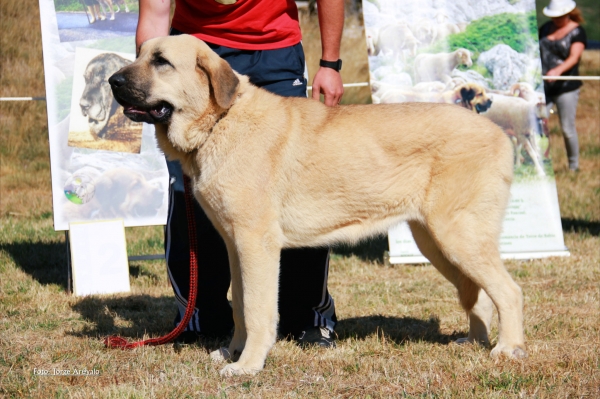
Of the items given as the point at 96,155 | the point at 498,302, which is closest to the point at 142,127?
the point at 96,155

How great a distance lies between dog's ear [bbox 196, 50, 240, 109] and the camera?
374 cm

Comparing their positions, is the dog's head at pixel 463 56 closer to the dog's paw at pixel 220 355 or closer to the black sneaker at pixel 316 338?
the black sneaker at pixel 316 338

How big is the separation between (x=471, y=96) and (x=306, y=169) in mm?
3624

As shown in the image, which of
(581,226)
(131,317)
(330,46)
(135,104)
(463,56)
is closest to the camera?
(135,104)

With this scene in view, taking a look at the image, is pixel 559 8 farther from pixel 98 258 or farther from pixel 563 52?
pixel 98 258

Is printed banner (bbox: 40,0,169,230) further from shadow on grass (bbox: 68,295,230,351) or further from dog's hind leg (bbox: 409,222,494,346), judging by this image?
dog's hind leg (bbox: 409,222,494,346)

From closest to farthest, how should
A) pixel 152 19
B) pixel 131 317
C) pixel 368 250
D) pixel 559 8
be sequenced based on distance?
pixel 152 19 < pixel 131 317 < pixel 368 250 < pixel 559 8

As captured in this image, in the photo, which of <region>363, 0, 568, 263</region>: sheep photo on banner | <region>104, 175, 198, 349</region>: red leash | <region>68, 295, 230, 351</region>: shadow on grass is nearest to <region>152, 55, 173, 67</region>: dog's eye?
<region>104, 175, 198, 349</region>: red leash

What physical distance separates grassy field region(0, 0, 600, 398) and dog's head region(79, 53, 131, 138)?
1.50 m

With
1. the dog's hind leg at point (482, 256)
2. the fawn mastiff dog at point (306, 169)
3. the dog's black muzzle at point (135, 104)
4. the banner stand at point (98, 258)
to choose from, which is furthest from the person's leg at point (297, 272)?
the banner stand at point (98, 258)

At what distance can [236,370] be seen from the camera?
148 inches

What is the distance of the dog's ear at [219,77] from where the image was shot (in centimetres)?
374

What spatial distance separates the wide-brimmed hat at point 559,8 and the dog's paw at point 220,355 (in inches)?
306

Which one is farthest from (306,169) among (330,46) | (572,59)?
(572,59)
